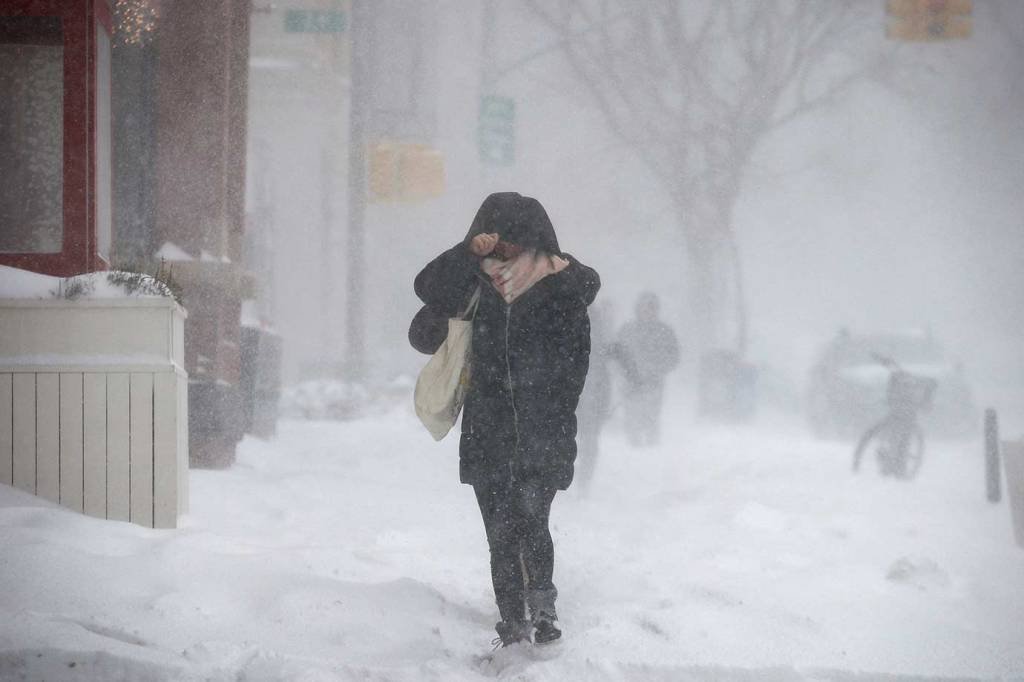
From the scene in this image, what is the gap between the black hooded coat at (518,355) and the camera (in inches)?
154

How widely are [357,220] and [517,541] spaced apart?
1807 centimetres

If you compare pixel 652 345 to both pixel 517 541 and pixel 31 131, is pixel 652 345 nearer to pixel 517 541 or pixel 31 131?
pixel 31 131

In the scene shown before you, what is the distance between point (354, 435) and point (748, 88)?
1373 centimetres

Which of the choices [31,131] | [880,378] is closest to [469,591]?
[31,131]

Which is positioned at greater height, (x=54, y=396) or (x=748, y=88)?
(x=748, y=88)

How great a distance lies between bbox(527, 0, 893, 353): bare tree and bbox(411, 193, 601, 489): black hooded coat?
19090 millimetres

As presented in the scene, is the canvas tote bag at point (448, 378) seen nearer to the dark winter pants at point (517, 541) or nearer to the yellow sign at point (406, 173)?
the dark winter pants at point (517, 541)

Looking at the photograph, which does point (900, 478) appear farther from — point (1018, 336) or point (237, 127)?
point (1018, 336)

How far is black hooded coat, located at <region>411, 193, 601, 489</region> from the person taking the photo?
391cm

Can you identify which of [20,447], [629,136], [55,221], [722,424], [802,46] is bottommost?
[722,424]

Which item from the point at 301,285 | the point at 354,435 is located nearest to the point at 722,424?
the point at 354,435

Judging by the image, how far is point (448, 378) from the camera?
405cm

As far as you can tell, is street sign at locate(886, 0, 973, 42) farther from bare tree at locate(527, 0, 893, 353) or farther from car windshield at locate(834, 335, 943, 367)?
bare tree at locate(527, 0, 893, 353)

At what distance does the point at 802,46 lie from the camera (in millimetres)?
24078
